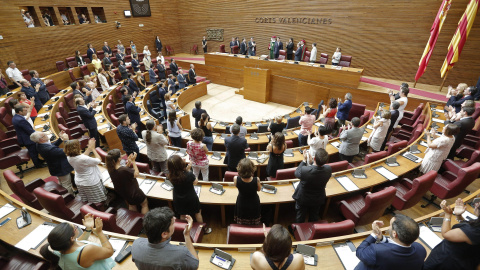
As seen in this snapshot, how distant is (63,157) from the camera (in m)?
3.84

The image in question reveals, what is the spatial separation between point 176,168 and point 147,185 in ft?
4.24

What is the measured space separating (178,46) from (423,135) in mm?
15919

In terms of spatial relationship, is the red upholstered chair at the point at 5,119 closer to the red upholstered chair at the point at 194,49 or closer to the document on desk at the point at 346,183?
the document on desk at the point at 346,183

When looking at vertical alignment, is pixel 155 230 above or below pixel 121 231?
above

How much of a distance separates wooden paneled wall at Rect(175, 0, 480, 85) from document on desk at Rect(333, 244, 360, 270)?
990 centimetres

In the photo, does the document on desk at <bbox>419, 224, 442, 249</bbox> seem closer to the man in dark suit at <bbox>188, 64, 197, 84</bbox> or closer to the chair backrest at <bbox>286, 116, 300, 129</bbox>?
the chair backrest at <bbox>286, 116, 300, 129</bbox>

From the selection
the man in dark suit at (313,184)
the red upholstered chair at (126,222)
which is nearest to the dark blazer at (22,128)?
the red upholstered chair at (126,222)

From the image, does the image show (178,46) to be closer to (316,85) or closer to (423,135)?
(316,85)

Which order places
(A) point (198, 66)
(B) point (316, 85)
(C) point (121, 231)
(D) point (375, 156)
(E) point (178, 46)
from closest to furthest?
(C) point (121, 231) → (D) point (375, 156) → (B) point (316, 85) → (A) point (198, 66) → (E) point (178, 46)

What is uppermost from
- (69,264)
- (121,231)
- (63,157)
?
(69,264)

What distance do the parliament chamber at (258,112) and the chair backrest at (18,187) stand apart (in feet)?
0.06

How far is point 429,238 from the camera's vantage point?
2555 mm

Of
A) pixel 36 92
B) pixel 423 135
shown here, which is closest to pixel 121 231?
pixel 423 135

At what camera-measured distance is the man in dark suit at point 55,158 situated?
3551mm
